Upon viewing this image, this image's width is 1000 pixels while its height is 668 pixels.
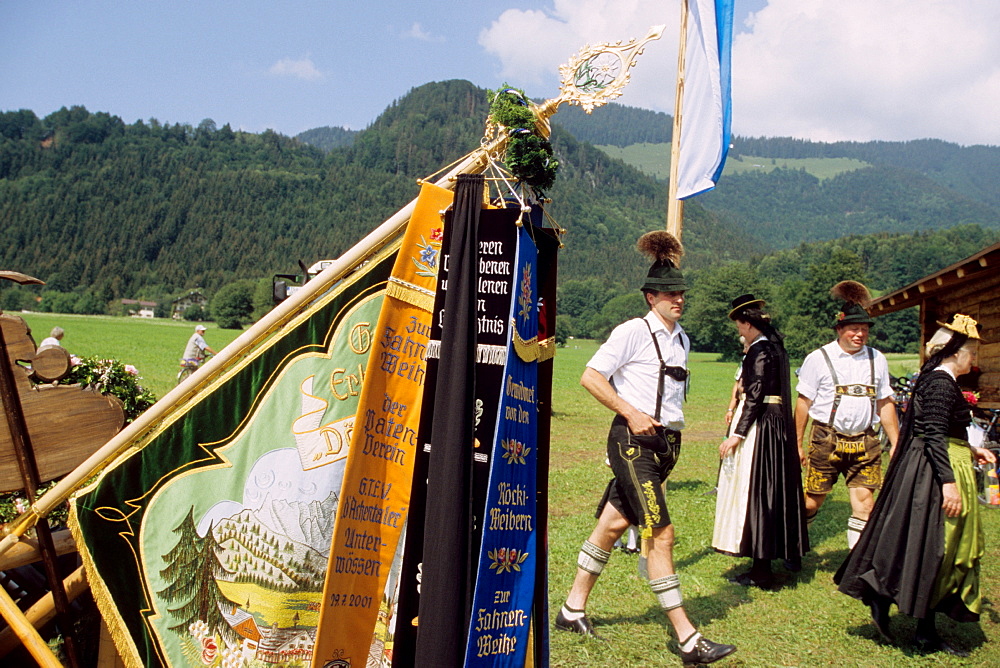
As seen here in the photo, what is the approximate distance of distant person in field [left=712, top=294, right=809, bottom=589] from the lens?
5977 mm

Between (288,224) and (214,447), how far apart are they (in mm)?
155778

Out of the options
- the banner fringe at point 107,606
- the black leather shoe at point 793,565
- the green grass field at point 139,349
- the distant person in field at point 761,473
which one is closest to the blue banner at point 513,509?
the banner fringe at point 107,606

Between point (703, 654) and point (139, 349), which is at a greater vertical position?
point (703, 654)

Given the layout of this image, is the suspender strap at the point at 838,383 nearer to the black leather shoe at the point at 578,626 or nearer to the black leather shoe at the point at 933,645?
the black leather shoe at the point at 933,645

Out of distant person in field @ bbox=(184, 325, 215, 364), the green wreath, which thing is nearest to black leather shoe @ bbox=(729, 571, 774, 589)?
the green wreath

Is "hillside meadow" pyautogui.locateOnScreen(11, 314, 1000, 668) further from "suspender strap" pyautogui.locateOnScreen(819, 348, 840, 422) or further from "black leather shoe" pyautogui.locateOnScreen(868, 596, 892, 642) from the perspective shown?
"suspender strap" pyautogui.locateOnScreen(819, 348, 840, 422)

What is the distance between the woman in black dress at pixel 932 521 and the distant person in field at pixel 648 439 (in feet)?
3.89

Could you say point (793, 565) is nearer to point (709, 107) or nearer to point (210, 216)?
point (709, 107)

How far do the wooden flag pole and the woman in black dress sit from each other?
2360 millimetres

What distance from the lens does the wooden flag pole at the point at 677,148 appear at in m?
6.55

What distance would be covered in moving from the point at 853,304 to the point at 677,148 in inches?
80.2

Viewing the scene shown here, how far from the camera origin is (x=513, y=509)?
282 cm

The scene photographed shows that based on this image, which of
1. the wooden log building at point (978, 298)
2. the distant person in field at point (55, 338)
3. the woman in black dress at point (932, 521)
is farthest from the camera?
the wooden log building at point (978, 298)

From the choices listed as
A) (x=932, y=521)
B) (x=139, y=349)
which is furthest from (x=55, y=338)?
(x=139, y=349)
